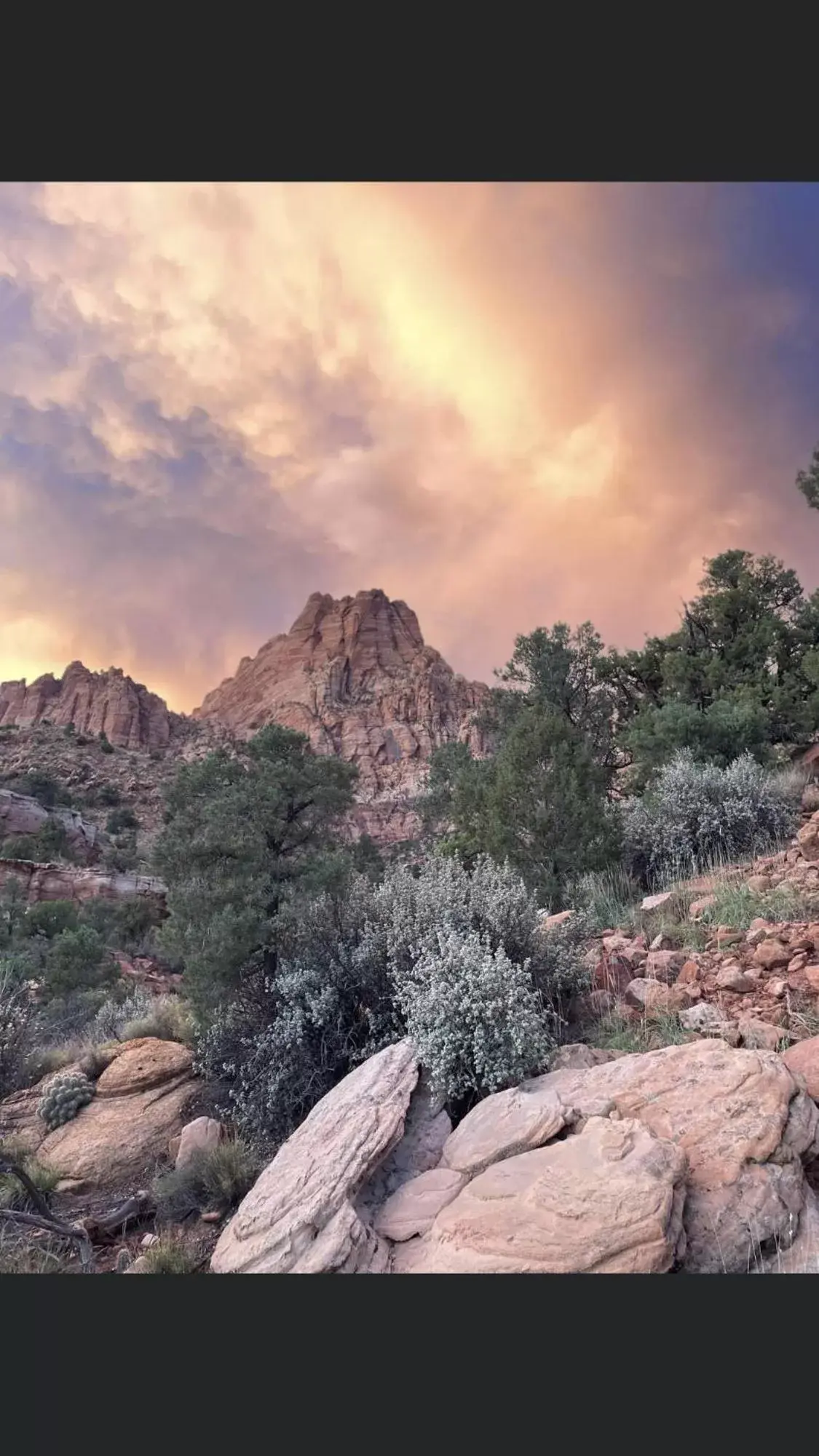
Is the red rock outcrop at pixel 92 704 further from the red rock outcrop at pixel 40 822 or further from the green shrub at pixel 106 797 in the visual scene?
the red rock outcrop at pixel 40 822

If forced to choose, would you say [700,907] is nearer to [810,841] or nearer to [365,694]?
[810,841]

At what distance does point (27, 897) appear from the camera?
26.2 meters

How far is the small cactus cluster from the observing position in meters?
6.36

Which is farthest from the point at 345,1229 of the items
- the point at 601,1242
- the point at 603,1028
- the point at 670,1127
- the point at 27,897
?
the point at 27,897

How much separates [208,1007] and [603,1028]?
3.49 metres

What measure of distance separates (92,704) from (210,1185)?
323 ft

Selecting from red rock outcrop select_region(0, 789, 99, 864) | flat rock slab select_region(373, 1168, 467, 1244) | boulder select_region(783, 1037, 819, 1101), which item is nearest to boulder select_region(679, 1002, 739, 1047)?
boulder select_region(783, 1037, 819, 1101)

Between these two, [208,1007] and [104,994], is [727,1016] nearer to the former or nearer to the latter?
[208,1007]

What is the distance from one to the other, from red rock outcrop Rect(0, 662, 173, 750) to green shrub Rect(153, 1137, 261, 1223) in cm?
7989

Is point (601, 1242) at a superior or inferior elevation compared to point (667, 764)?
inferior

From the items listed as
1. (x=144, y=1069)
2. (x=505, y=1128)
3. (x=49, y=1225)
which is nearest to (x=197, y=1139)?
(x=49, y=1225)

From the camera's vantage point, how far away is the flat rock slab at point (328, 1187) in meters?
3.02

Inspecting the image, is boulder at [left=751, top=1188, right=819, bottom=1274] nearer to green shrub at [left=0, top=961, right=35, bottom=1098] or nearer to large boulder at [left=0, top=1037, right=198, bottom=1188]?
Result: large boulder at [left=0, top=1037, right=198, bottom=1188]

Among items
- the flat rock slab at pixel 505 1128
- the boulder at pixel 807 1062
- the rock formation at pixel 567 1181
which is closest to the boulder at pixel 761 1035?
the boulder at pixel 807 1062
